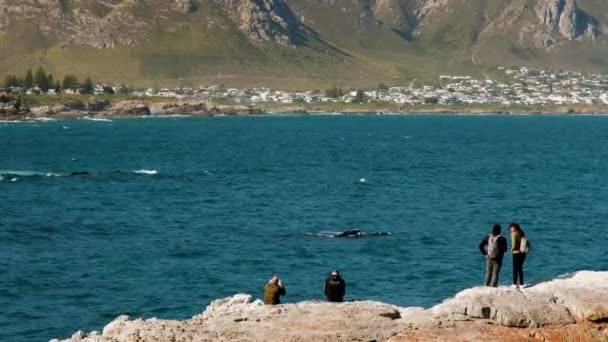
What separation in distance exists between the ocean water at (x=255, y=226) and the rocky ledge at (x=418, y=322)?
15.8 meters

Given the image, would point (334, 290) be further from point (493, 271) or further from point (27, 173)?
point (27, 173)

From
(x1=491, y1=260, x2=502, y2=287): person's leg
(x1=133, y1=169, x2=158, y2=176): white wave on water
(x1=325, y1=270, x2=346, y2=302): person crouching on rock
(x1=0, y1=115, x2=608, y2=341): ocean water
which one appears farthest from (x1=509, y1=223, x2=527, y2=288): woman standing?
(x1=133, y1=169, x2=158, y2=176): white wave on water

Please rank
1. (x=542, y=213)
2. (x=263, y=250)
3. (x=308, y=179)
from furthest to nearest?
(x=308, y=179) < (x=542, y=213) < (x=263, y=250)

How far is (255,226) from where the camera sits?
244 ft

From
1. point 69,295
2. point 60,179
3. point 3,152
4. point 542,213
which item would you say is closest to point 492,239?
point 69,295

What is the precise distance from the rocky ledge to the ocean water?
51.9 ft

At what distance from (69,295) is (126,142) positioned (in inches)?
5307

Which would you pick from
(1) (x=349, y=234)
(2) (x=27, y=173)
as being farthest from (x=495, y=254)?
(2) (x=27, y=173)

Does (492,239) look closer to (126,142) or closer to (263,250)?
(263,250)

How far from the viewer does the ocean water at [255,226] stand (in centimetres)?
5031

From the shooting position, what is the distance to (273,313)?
93.1 ft

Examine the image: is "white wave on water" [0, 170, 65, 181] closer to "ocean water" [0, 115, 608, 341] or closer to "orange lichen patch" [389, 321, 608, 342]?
"ocean water" [0, 115, 608, 341]

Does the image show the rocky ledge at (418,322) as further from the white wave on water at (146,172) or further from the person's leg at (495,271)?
the white wave on water at (146,172)

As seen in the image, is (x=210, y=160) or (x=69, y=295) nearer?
(x=69, y=295)
